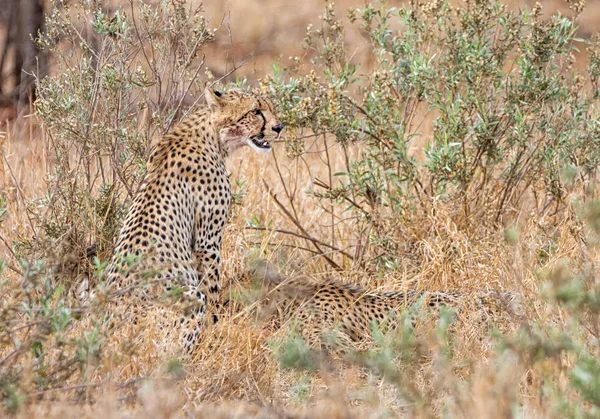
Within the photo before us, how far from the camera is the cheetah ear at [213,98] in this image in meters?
4.69

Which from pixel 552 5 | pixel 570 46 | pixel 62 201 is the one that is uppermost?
pixel 552 5

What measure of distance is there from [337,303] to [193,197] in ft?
2.48

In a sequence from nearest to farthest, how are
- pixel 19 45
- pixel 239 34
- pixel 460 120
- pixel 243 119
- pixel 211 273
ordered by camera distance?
pixel 211 273, pixel 243 119, pixel 460 120, pixel 19 45, pixel 239 34

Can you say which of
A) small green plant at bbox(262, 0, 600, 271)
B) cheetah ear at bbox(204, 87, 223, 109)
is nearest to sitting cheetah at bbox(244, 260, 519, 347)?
small green plant at bbox(262, 0, 600, 271)

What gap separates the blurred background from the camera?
859cm

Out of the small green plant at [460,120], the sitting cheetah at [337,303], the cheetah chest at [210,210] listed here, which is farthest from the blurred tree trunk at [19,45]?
the sitting cheetah at [337,303]

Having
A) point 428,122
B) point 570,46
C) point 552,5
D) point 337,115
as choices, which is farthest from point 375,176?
point 552,5

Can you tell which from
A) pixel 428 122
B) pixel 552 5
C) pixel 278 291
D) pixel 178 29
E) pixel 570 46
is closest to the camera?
pixel 278 291

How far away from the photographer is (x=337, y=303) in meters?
4.61

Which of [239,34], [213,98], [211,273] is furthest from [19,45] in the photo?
[211,273]

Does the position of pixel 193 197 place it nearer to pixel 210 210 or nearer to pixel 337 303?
pixel 210 210

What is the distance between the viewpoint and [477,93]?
506 cm

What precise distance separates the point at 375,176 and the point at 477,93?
65 cm

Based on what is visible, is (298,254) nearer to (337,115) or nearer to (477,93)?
(337,115)
